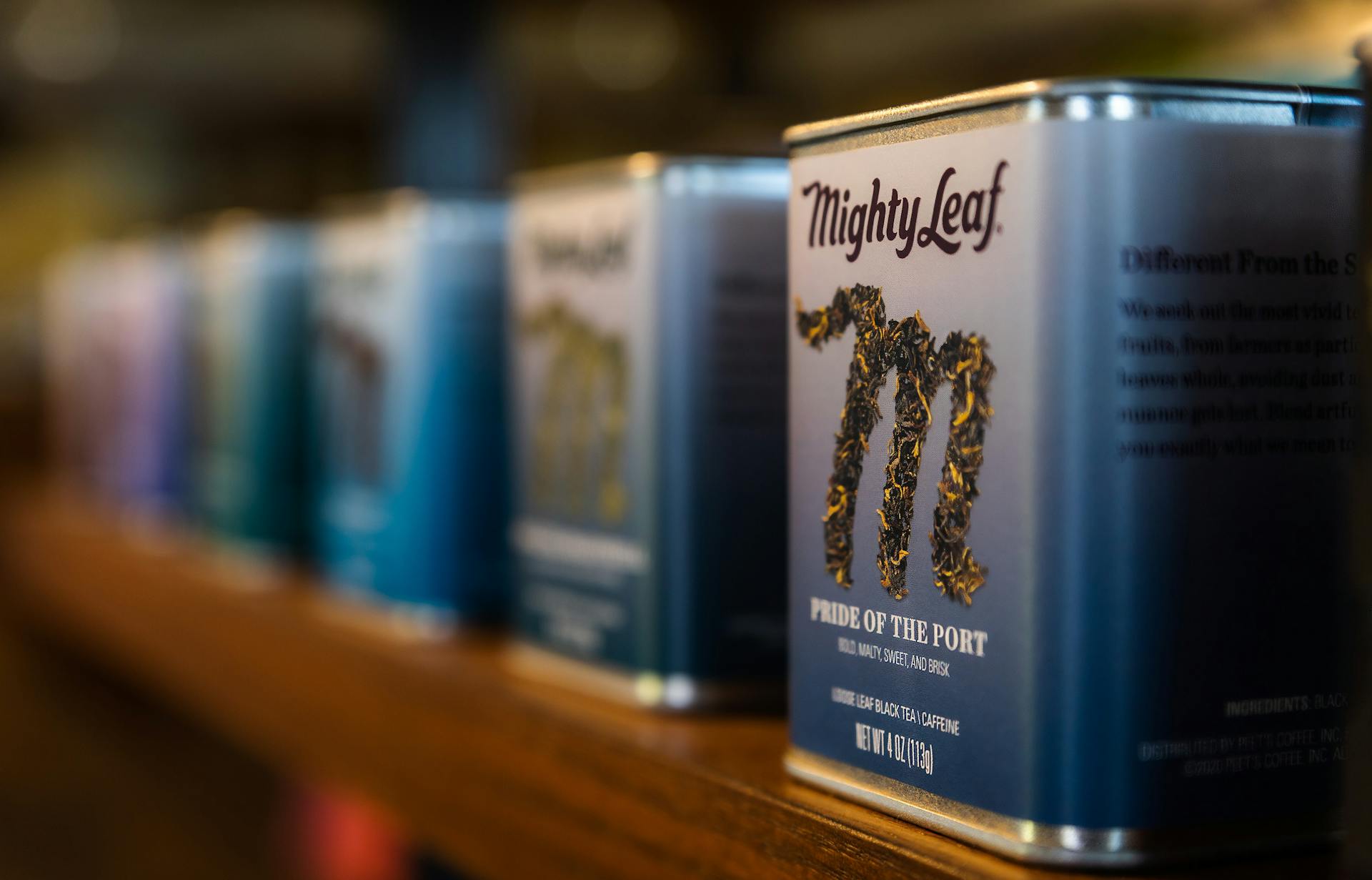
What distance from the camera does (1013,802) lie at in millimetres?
391

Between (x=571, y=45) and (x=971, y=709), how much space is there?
3474 mm

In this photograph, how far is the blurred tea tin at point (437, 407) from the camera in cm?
84

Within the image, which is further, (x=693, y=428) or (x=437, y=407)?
(x=437, y=407)

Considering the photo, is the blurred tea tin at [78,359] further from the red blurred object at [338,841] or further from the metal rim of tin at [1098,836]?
the metal rim of tin at [1098,836]

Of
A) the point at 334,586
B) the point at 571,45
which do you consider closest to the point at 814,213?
the point at 334,586

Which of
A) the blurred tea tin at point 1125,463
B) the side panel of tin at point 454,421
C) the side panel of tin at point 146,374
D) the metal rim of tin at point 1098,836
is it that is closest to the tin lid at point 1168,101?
the blurred tea tin at point 1125,463

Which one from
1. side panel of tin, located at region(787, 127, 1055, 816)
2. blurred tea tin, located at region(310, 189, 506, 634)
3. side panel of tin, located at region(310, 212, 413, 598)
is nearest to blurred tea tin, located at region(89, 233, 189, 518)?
side panel of tin, located at region(310, 212, 413, 598)

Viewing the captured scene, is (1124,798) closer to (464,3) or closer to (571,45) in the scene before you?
(464,3)

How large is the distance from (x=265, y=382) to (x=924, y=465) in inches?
31.7

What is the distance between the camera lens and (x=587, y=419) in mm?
661

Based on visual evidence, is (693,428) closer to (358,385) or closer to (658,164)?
(658,164)

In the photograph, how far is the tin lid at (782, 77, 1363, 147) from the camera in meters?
0.38

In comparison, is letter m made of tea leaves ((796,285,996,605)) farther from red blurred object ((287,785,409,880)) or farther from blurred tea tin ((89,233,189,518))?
blurred tea tin ((89,233,189,518))

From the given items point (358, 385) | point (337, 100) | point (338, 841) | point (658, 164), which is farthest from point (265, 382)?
point (337, 100)
